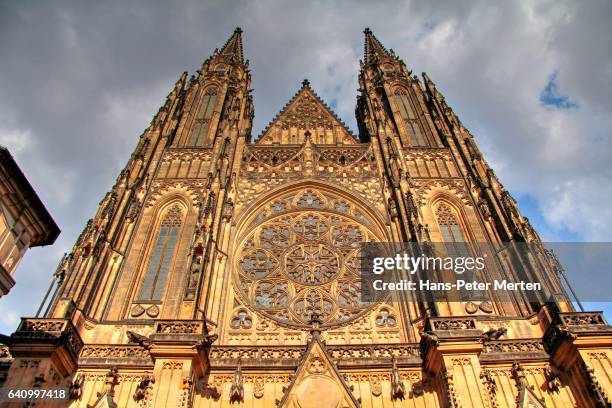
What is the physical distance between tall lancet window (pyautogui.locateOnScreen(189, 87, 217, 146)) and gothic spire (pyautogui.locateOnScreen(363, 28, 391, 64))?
1005cm

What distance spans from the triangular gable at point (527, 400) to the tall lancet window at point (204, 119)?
15271 millimetres

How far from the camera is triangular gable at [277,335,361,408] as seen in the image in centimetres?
1080

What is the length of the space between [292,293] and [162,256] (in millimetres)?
4570

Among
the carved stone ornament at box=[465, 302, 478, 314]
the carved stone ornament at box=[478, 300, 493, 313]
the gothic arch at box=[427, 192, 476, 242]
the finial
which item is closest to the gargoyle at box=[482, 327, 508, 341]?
the carved stone ornament at box=[465, 302, 478, 314]

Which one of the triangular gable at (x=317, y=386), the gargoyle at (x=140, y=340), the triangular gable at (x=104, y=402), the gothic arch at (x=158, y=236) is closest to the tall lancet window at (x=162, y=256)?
the gothic arch at (x=158, y=236)

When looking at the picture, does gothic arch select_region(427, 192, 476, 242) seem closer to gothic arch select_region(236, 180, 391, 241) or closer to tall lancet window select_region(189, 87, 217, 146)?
gothic arch select_region(236, 180, 391, 241)

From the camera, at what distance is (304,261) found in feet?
50.0

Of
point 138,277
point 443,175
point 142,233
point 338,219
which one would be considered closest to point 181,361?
point 138,277

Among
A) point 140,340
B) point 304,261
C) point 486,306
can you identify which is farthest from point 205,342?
point 486,306

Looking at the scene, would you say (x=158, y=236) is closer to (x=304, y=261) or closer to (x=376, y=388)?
(x=304, y=261)

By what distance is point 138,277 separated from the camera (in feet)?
47.9

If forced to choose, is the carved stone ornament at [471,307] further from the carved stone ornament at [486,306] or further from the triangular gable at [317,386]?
the triangular gable at [317,386]

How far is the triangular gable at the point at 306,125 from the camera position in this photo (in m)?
21.5

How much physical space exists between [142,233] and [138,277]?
1.86 metres
